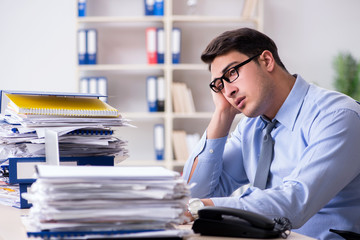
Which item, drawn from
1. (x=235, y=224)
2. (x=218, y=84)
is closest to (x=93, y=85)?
(x=218, y=84)

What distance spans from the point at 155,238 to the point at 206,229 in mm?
200

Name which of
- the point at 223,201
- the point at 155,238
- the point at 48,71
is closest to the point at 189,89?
the point at 48,71

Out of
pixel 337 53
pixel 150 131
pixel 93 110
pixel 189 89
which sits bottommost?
pixel 150 131

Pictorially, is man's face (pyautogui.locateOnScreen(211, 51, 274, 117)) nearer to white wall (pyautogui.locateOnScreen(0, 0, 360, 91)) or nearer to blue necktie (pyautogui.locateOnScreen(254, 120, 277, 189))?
blue necktie (pyautogui.locateOnScreen(254, 120, 277, 189))

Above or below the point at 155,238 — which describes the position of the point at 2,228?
below

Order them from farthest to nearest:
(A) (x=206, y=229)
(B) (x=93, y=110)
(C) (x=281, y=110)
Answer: (C) (x=281, y=110), (B) (x=93, y=110), (A) (x=206, y=229)

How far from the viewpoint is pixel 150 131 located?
14.5ft

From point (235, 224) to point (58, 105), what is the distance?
69cm

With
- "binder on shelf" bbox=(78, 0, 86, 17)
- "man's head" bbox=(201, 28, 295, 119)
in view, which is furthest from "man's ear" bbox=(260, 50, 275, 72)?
"binder on shelf" bbox=(78, 0, 86, 17)

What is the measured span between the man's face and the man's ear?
24 millimetres

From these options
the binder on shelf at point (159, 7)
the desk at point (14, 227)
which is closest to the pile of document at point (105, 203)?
the desk at point (14, 227)

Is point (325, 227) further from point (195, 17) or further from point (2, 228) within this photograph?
point (195, 17)

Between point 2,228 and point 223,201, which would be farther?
point 223,201

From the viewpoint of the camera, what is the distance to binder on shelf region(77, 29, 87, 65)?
403cm
